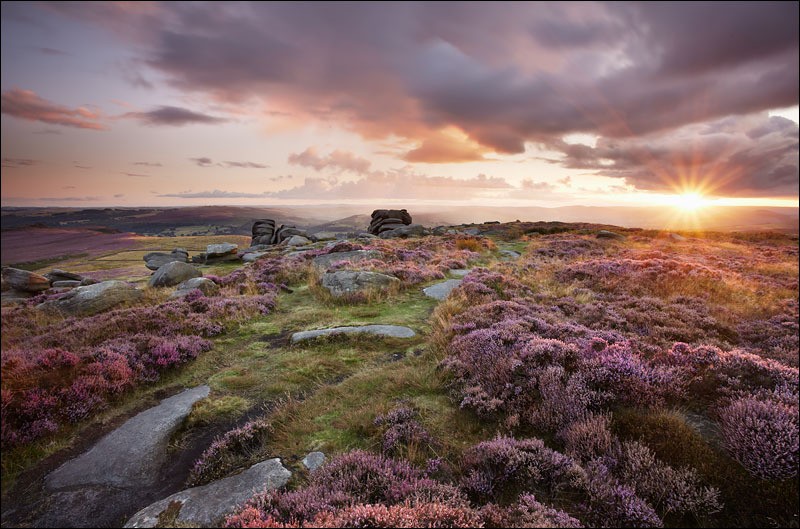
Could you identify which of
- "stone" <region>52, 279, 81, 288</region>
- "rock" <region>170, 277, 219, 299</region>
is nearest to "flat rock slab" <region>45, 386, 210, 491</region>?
"rock" <region>170, 277, 219, 299</region>

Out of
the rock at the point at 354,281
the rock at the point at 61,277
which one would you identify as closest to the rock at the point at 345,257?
the rock at the point at 354,281

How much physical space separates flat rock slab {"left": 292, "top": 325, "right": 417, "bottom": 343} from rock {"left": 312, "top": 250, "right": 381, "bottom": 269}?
32.2 ft

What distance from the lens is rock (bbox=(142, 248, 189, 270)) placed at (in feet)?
77.0

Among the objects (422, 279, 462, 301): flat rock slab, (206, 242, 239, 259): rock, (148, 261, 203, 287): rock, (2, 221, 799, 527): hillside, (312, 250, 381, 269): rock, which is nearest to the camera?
(2, 221, 799, 527): hillside

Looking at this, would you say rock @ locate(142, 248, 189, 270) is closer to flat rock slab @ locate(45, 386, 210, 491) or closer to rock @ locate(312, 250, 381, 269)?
rock @ locate(312, 250, 381, 269)

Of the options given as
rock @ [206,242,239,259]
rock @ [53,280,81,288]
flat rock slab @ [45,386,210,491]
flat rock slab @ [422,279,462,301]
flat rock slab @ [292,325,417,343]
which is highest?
rock @ [206,242,239,259]

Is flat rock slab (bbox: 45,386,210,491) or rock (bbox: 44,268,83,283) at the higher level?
rock (bbox: 44,268,83,283)

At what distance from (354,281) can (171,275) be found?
9.62 m

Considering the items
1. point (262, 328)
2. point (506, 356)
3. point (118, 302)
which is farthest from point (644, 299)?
point (118, 302)

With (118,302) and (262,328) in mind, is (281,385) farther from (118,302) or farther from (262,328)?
(118,302)

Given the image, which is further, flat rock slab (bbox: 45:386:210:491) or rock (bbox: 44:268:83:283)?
rock (bbox: 44:268:83:283)

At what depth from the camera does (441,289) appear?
46.2 ft

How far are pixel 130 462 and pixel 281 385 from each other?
2563 mm

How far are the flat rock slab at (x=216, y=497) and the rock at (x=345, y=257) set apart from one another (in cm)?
1503
